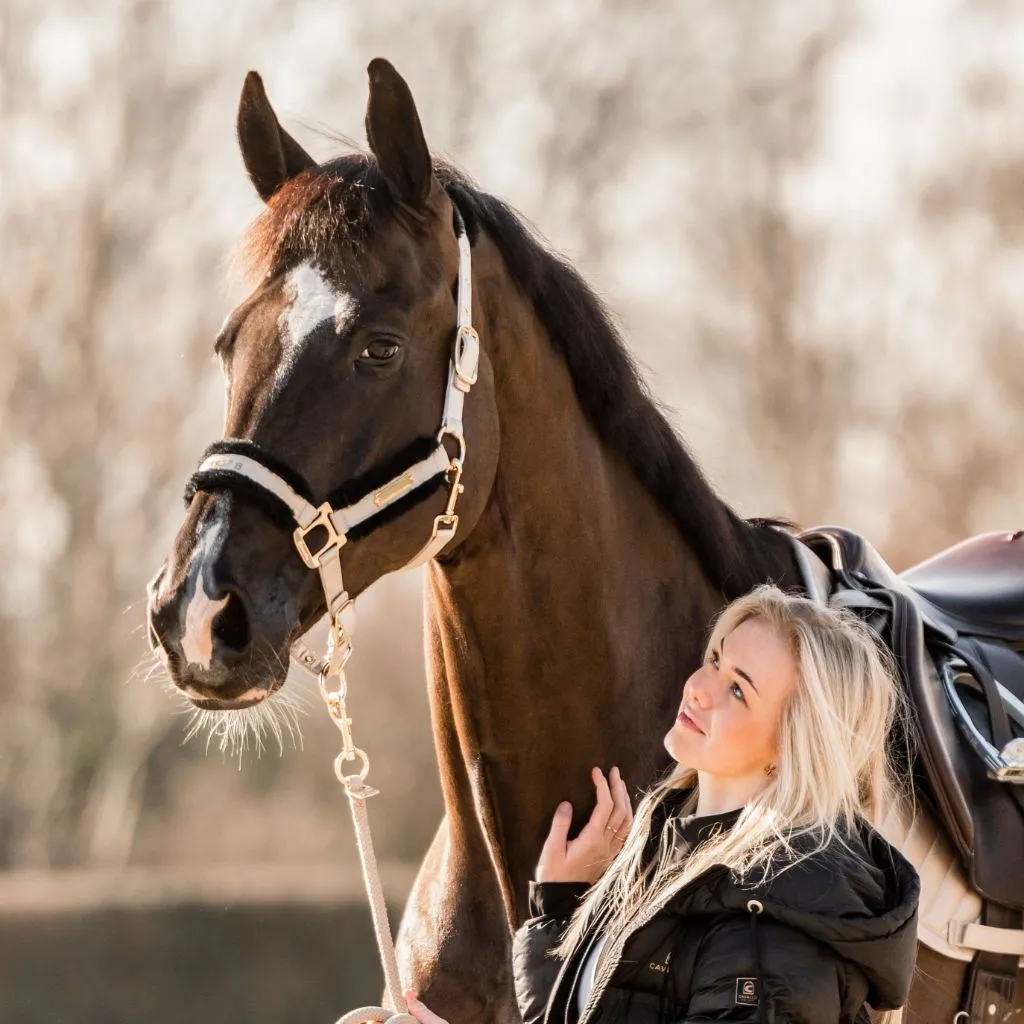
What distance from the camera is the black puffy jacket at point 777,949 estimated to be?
1.92 meters

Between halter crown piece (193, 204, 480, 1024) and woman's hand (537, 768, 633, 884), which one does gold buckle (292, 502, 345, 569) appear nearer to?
halter crown piece (193, 204, 480, 1024)

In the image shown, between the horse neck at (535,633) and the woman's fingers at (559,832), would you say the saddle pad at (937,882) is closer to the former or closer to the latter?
the horse neck at (535,633)

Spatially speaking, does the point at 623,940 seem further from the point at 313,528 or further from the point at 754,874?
the point at 313,528

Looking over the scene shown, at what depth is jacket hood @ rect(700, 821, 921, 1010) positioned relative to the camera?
1.93 m

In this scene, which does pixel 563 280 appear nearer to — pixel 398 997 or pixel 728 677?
pixel 728 677

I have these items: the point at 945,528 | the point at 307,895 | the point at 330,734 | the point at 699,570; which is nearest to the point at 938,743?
A: the point at 699,570

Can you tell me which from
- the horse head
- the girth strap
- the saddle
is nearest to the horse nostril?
the horse head

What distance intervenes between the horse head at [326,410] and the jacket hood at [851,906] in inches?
33.1

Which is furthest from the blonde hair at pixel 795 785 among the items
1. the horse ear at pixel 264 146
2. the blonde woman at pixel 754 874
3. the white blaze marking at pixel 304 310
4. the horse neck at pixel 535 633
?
the horse ear at pixel 264 146

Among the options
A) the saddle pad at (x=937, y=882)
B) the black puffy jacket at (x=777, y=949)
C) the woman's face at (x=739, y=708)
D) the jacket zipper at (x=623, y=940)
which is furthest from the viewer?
the saddle pad at (x=937, y=882)

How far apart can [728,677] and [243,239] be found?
1.17 meters

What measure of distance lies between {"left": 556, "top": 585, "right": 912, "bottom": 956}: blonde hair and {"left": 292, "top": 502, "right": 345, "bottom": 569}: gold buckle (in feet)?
2.05

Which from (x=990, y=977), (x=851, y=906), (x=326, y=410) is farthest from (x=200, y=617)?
(x=990, y=977)

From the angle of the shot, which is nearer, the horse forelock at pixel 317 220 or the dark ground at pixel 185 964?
the horse forelock at pixel 317 220
